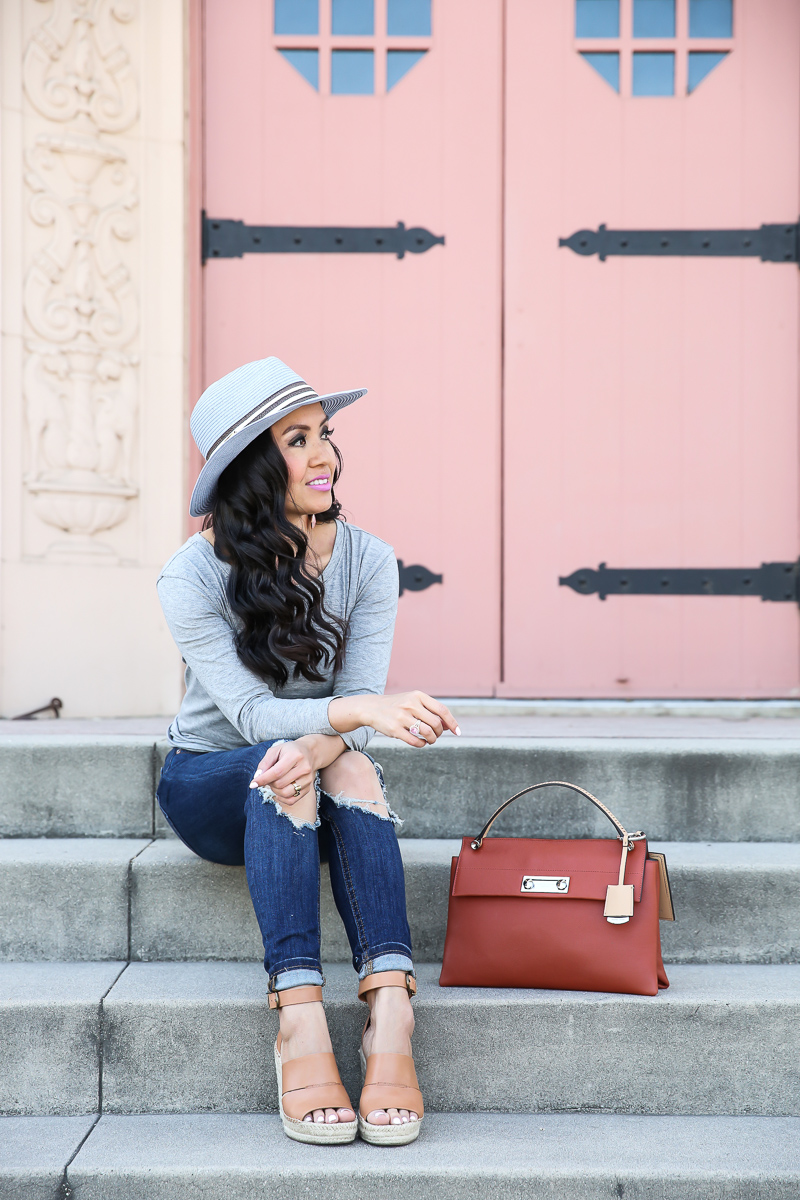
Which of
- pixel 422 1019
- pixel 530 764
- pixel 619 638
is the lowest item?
pixel 422 1019

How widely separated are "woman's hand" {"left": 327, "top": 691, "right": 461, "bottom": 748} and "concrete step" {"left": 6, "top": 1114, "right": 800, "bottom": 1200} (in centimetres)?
61

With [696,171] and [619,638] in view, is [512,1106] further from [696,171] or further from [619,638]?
[696,171]

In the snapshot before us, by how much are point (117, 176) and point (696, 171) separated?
172 cm

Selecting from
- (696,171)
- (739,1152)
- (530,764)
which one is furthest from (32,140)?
(739,1152)

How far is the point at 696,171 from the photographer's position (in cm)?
321

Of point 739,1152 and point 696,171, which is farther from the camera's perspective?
point 696,171

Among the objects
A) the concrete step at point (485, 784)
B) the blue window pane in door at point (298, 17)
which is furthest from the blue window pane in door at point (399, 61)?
the concrete step at point (485, 784)

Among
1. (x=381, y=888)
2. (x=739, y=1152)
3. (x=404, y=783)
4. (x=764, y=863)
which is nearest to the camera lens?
(x=739, y=1152)

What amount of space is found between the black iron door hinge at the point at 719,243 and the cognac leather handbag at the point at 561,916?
2.04 meters

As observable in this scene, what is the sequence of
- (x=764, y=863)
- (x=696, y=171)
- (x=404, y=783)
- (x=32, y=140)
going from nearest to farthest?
(x=764, y=863)
(x=404, y=783)
(x=32, y=140)
(x=696, y=171)

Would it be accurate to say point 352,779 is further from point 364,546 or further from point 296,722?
point 364,546

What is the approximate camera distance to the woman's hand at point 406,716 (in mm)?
1689

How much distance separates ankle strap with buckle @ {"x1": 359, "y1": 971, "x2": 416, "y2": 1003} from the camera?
1.64m

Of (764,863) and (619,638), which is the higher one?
(619,638)
